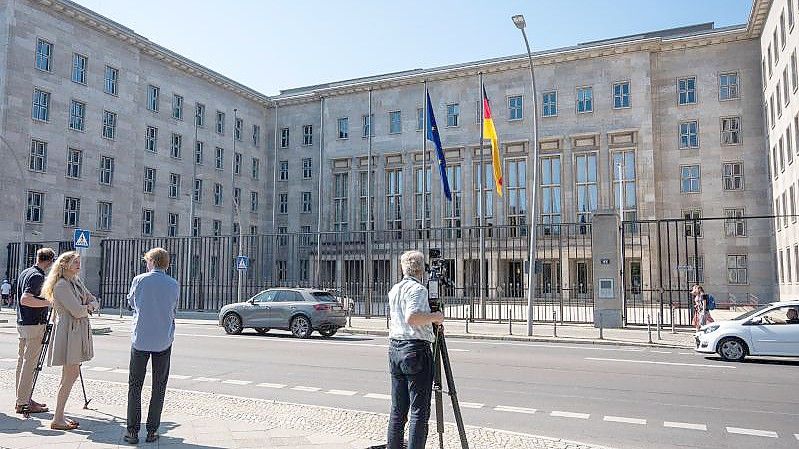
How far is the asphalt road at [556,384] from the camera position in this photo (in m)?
7.52

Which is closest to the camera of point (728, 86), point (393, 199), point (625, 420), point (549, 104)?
point (625, 420)

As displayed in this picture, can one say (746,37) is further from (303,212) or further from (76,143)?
(76,143)

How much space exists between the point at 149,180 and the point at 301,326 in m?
34.0

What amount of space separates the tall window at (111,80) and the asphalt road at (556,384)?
104 ft

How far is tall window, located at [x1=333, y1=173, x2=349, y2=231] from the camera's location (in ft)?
178

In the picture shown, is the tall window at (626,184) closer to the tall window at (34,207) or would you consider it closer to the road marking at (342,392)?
the road marking at (342,392)

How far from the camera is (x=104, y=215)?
4394 cm

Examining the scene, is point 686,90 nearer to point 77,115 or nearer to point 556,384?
point 556,384

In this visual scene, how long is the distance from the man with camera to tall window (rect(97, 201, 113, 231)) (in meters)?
43.2

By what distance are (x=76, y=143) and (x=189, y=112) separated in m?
11.8

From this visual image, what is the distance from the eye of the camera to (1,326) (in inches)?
850

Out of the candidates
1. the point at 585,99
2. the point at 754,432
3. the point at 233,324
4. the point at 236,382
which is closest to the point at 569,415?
the point at 754,432

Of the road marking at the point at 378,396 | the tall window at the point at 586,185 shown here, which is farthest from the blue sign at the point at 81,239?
the tall window at the point at 586,185

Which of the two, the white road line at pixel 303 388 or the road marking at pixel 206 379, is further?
the road marking at pixel 206 379
